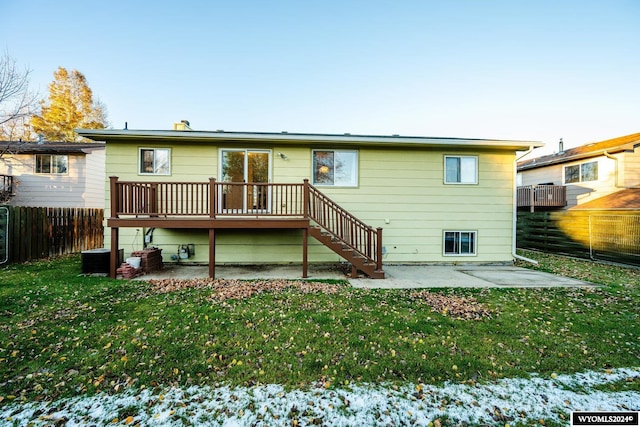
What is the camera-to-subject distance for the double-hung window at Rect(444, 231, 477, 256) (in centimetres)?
912

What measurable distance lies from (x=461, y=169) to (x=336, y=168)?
4266 mm

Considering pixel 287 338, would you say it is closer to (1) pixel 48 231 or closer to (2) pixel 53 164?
(1) pixel 48 231

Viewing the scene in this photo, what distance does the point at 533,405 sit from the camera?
256 centimetres

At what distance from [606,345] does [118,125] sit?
34.0 m

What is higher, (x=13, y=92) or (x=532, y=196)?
(x=13, y=92)

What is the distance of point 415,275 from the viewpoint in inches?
294

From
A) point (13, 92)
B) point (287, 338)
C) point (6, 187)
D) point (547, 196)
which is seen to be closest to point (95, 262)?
point (287, 338)

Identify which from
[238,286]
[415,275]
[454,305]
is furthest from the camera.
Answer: [415,275]

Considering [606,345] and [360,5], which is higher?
[360,5]

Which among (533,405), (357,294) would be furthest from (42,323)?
(533,405)

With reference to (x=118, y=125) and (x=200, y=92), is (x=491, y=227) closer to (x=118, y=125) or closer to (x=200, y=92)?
(x=200, y=92)

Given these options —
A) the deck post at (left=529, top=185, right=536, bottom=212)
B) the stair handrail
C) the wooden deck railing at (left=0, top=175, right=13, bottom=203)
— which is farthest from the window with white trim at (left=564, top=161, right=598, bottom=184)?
the wooden deck railing at (left=0, top=175, right=13, bottom=203)

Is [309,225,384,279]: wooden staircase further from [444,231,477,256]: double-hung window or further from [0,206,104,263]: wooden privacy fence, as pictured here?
[0,206,104,263]: wooden privacy fence

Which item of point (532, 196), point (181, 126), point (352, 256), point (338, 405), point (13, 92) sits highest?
point (13, 92)
